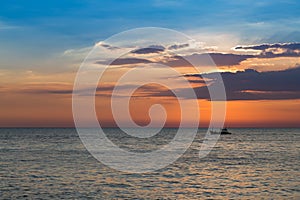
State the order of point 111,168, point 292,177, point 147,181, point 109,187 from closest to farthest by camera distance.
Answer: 1. point 109,187
2. point 147,181
3. point 292,177
4. point 111,168

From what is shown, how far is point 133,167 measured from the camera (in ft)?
198

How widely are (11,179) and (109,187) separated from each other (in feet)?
40.5

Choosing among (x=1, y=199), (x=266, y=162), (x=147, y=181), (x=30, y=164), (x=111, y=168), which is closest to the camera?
(x=1, y=199)

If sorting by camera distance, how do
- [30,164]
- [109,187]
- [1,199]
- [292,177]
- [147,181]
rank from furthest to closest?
1. [30,164]
2. [292,177]
3. [147,181]
4. [109,187]
5. [1,199]

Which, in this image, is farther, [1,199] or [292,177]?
[292,177]

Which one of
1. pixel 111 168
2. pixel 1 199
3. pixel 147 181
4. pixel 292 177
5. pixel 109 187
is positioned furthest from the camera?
pixel 111 168

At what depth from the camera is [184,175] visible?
173ft

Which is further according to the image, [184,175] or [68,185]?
[184,175]

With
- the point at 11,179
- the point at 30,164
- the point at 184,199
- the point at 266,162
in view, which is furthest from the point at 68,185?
the point at 266,162

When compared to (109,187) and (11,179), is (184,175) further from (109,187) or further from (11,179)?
(11,179)

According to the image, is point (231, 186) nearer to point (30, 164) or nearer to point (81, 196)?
point (81, 196)

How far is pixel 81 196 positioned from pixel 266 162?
40.2 m

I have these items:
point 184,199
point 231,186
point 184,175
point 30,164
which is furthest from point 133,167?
point 184,199

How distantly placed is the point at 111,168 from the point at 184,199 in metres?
22.8
